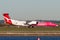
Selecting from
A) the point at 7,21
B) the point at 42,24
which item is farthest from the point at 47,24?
the point at 7,21

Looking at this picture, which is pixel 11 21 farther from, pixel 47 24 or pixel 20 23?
pixel 47 24

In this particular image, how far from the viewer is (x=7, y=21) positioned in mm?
78500

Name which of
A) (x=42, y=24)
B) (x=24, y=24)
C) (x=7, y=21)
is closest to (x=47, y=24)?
(x=42, y=24)

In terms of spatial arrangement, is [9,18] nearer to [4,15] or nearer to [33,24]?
[4,15]

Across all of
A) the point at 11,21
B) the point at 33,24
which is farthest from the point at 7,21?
the point at 33,24

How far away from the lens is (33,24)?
7719cm

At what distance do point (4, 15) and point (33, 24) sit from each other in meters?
9.72

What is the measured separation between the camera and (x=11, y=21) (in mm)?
78562

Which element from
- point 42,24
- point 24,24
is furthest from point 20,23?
point 42,24

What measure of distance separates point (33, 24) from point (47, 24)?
417 cm

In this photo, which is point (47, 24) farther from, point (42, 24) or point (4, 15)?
point (4, 15)

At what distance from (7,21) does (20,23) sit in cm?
394

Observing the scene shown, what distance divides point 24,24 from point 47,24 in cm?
708

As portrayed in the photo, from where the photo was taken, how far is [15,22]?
7881cm
